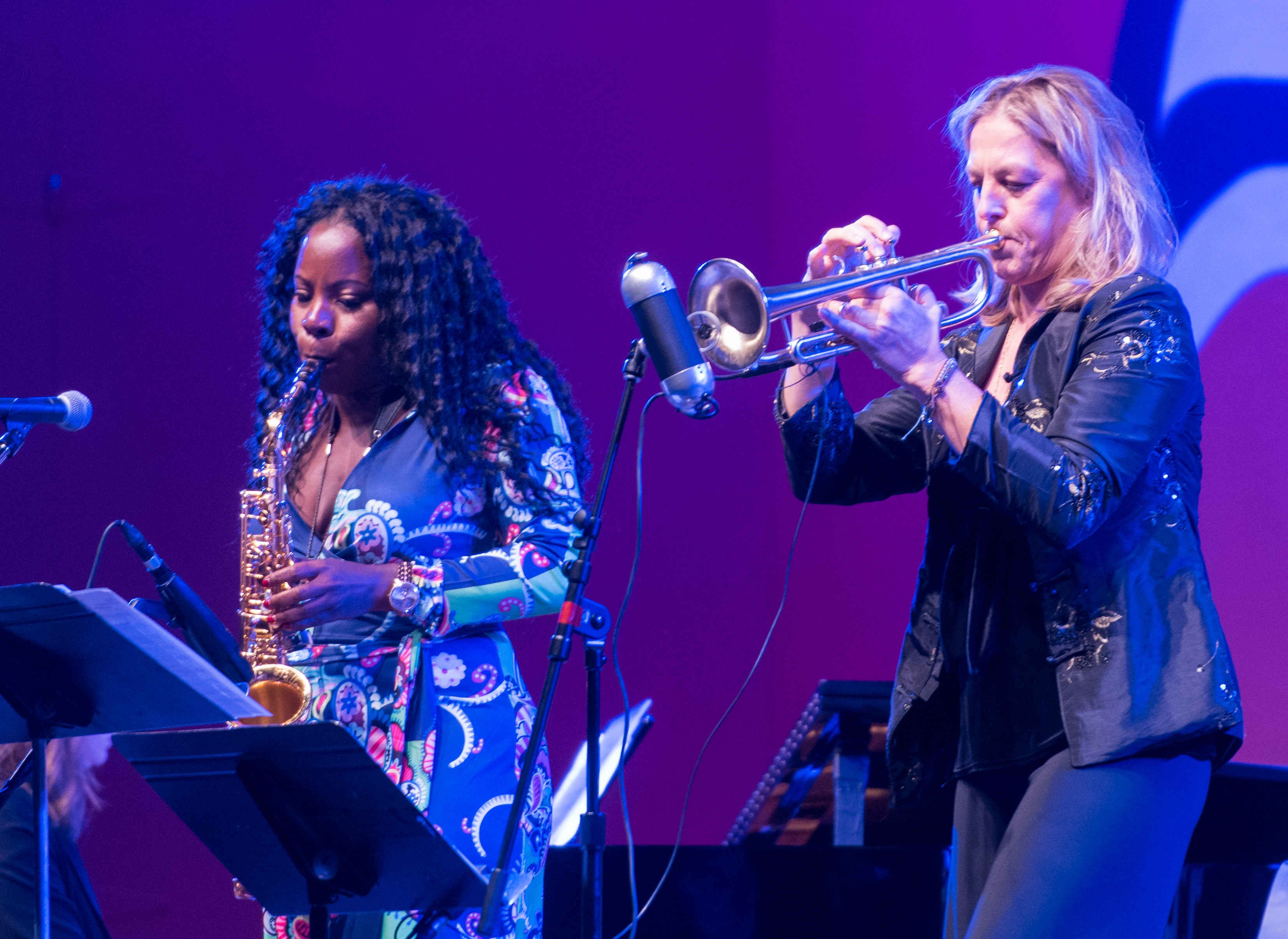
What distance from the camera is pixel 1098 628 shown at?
1.79 m

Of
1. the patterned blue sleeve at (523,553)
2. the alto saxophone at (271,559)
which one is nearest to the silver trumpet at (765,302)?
the patterned blue sleeve at (523,553)

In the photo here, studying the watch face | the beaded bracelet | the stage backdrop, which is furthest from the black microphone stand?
the stage backdrop

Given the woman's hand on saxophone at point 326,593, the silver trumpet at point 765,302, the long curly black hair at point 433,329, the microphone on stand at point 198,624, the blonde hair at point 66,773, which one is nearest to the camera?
the silver trumpet at point 765,302

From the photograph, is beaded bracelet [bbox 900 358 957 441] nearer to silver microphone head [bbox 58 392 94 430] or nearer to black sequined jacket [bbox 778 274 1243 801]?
black sequined jacket [bbox 778 274 1243 801]

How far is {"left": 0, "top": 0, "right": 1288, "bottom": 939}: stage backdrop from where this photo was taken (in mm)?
3631

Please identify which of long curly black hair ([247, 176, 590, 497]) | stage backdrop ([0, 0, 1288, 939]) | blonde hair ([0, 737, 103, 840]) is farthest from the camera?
Answer: stage backdrop ([0, 0, 1288, 939])

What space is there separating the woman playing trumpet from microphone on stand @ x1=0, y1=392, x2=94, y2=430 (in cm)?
113

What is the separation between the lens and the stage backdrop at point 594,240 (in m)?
3.63

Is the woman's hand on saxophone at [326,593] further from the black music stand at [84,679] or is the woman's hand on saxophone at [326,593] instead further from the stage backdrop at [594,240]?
the stage backdrop at [594,240]

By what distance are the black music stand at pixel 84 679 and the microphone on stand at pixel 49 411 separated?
39 cm

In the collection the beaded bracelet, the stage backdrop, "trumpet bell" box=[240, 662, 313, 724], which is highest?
the stage backdrop

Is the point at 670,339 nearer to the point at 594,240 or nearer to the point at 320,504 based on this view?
the point at 320,504

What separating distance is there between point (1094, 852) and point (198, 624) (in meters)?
1.44

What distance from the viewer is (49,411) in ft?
7.21
